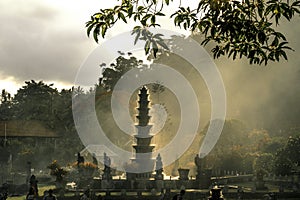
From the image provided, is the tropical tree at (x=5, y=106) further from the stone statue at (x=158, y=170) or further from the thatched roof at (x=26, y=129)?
the stone statue at (x=158, y=170)

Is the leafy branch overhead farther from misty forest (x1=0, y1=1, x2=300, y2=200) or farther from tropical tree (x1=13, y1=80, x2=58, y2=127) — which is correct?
tropical tree (x1=13, y1=80, x2=58, y2=127)

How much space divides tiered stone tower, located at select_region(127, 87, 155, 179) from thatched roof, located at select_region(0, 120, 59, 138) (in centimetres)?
2557

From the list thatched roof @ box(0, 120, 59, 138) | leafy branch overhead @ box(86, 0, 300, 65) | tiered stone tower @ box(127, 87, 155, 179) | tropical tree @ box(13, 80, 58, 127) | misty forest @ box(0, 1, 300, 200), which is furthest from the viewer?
tropical tree @ box(13, 80, 58, 127)

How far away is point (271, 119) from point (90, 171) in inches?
1435

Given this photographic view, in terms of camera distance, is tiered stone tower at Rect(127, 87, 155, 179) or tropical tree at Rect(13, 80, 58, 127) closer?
tiered stone tower at Rect(127, 87, 155, 179)

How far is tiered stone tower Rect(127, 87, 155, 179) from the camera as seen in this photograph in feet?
117

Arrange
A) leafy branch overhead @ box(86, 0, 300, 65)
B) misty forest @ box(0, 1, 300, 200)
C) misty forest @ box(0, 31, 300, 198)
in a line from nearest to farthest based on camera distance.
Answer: leafy branch overhead @ box(86, 0, 300, 65)
misty forest @ box(0, 1, 300, 200)
misty forest @ box(0, 31, 300, 198)

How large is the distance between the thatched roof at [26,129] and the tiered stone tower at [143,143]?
25571mm

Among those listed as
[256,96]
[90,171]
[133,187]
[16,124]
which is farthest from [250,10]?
[256,96]

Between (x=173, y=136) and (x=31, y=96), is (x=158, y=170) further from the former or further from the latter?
(x=31, y=96)

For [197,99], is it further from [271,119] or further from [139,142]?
[139,142]

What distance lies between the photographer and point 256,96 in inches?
2781

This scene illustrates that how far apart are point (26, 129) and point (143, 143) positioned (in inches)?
1144

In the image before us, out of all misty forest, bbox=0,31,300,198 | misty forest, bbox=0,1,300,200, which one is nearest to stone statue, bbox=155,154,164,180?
misty forest, bbox=0,1,300,200
